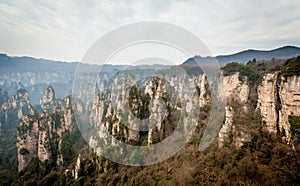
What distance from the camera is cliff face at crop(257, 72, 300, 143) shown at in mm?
9352

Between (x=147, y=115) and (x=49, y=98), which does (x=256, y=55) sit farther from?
(x=49, y=98)

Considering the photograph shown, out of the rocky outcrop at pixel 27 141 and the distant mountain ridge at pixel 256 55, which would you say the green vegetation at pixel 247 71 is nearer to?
the distant mountain ridge at pixel 256 55

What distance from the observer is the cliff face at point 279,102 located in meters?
9.35

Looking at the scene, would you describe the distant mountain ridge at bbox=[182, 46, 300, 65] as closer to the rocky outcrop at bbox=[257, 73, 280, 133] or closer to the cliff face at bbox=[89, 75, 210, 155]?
the cliff face at bbox=[89, 75, 210, 155]

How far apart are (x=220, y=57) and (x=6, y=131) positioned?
45032mm

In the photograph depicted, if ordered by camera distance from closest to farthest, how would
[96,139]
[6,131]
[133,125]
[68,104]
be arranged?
[133,125], [96,139], [68,104], [6,131]

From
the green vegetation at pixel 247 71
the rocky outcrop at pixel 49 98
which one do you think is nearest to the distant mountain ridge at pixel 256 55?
the green vegetation at pixel 247 71

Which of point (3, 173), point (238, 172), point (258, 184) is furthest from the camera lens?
point (3, 173)

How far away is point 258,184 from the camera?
7.68m

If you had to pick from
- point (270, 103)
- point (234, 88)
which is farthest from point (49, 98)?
point (270, 103)

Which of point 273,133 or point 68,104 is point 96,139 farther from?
point 68,104

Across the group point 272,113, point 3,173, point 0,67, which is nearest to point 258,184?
point 272,113

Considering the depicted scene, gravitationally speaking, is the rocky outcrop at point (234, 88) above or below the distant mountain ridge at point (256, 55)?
below

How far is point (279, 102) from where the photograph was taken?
34.6 feet
